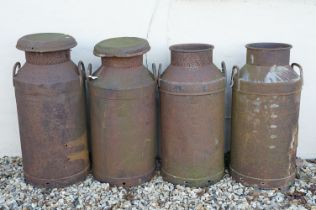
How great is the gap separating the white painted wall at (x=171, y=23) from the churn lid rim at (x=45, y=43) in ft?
1.34

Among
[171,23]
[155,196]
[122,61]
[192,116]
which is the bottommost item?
[155,196]

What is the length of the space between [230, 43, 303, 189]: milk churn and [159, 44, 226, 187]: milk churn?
0.58 ft

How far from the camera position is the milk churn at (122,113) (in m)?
3.58

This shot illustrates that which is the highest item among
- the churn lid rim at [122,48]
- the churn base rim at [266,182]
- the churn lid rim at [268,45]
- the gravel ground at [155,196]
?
the churn lid rim at [122,48]

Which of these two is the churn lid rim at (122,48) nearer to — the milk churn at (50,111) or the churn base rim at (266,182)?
the milk churn at (50,111)

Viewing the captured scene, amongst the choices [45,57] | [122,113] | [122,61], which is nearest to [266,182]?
[122,113]

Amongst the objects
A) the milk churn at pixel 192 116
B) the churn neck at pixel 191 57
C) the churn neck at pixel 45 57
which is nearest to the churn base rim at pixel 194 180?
the milk churn at pixel 192 116

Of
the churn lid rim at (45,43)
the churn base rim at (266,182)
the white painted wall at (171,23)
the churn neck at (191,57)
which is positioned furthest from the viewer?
the white painted wall at (171,23)

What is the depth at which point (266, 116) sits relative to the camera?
362 centimetres

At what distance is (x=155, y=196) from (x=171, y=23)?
1.57 meters

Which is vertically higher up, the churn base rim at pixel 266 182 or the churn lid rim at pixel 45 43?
the churn lid rim at pixel 45 43

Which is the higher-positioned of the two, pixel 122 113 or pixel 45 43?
pixel 45 43

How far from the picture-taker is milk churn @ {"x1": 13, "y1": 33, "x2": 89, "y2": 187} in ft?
11.7

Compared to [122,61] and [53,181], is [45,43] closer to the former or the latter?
[122,61]
